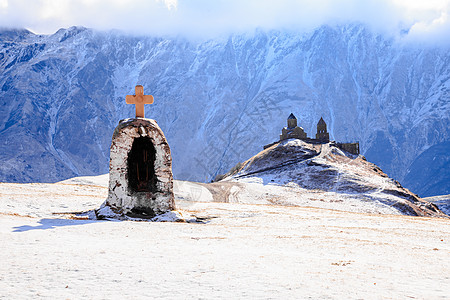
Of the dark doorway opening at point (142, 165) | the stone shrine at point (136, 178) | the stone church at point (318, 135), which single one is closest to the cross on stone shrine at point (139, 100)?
the stone shrine at point (136, 178)

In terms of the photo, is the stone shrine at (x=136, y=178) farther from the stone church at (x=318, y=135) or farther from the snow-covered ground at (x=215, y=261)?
the stone church at (x=318, y=135)

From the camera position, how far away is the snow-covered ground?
8.70m

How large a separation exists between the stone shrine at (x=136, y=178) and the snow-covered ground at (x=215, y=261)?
339 cm

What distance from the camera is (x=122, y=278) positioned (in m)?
9.34

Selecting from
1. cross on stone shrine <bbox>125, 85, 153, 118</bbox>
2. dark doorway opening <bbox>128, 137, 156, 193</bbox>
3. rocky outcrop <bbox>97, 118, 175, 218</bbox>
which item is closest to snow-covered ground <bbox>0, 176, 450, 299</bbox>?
rocky outcrop <bbox>97, 118, 175, 218</bbox>

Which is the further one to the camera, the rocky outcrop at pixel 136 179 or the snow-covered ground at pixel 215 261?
the rocky outcrop at pixel 136 179

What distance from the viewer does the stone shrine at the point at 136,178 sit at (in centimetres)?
2025

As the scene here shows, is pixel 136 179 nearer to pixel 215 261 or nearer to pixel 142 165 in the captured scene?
pixel 142 165

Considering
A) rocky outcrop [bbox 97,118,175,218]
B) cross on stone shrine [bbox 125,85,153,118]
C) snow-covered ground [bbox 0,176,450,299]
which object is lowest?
snow-covered ground [bbox 0,176,450,299]

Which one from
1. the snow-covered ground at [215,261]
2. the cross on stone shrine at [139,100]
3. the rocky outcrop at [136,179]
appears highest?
the cross on stone shrine at [139,100]

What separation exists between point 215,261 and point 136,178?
1188 centimetres

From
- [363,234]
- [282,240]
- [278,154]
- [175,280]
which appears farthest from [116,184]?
[278,154]

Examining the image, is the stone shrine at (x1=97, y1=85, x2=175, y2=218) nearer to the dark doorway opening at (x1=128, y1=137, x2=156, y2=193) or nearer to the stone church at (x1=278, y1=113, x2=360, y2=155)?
the dark doorway opening at (x1=128, y1=137, x2=156, y2=193)

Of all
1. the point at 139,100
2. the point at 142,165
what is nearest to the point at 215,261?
the point at 142,165
